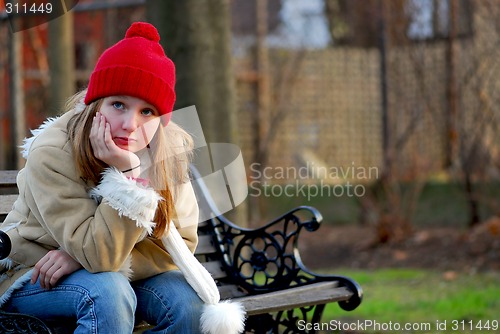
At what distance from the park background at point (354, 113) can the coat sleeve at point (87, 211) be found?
1855 mm

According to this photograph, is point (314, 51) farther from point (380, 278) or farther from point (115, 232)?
point (115, 232)

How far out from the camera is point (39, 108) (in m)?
9.30

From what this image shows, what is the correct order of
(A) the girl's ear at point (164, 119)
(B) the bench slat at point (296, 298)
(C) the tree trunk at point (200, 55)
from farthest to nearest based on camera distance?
(C) the tree trunk at point (200, 55)
(B) the bench slat at point (296, 298)
(A) the girl's ear at point (164, 119)

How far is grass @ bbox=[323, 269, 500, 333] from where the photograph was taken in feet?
16.6

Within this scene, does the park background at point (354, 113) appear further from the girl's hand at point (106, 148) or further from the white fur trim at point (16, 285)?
the white fur trim at point (16, 285)

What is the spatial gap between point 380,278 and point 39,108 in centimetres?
443

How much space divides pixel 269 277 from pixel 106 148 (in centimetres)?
125

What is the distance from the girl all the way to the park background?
1646 mm

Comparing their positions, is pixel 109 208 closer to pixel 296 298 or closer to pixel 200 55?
pixel 296 298

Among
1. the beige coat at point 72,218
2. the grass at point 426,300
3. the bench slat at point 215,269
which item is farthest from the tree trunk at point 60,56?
the beige coat at point 72,218

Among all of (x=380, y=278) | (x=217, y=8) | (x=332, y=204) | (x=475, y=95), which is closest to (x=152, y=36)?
(x=217, y=8)

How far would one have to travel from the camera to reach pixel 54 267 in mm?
2660

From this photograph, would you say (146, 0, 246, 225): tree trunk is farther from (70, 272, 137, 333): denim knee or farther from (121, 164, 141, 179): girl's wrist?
(70, 272, 137, 333): denim knee

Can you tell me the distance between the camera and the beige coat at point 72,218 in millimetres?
2598
